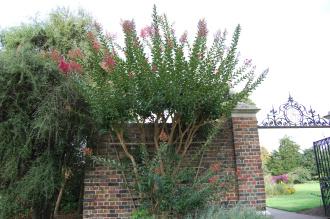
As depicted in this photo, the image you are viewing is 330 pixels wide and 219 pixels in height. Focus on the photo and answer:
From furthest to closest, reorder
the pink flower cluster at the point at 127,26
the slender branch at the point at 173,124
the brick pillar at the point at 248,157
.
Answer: the brick pillar at the point at 248,157 < the slender branch at the point at 173,124 < the pink flower cluster at the point at 127,26

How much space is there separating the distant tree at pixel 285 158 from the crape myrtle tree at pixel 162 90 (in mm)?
22846

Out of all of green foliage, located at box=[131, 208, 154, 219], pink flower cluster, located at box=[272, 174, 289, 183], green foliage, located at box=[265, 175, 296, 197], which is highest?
pink flower cluster, located at box=[272, 174, 289, 183]

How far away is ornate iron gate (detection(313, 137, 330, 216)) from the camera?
781cm

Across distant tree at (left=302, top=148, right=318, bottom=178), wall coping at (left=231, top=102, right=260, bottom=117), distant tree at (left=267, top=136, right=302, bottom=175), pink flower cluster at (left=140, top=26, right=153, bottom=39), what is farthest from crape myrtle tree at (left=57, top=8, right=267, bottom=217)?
distant tree at (left=302, top=148, right=318, bottom=178)

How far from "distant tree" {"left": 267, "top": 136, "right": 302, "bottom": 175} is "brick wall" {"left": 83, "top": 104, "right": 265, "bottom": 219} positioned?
21648mm

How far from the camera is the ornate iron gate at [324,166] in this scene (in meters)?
7.81

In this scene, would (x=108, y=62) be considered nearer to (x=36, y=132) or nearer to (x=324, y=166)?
(x=36, y=132)

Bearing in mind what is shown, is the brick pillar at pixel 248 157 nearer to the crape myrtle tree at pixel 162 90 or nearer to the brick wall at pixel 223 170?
the brick wall at pixel 223 170

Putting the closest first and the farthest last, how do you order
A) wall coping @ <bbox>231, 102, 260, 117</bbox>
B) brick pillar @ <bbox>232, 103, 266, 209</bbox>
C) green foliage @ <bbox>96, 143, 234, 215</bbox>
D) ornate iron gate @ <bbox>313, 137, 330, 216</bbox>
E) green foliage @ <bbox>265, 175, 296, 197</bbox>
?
1. green foliage @ <bbox>96, 143, 234, 215</bbox>
2. brick pillar @ <bbox>232, 103, 266, 209</bbox>
3. wall coping @ <bbox>231, 102, 260, 117</bbox>
4. ornate iron gate @ <bbox>313, 137, 330, 216</bbox>
5. green foliage @ <bbox>265, 175, 296, 197</bbox>

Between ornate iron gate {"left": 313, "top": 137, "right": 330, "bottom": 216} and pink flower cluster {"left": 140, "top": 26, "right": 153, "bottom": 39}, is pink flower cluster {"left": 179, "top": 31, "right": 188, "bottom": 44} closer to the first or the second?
pink flower cluster {"left": 140, "top": 26, "right": 153, "bottom": 39}

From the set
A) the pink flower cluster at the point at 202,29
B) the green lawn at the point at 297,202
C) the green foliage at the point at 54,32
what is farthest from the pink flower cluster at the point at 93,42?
the green lawn at the point at 297,202

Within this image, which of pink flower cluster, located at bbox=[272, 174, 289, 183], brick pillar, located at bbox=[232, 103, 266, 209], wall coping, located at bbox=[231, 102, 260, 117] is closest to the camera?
brick pillar, located at bbox=[232, 103, 266, 209]

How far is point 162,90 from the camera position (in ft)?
18.6

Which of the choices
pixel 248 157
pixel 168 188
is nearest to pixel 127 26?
pixel 168 188
